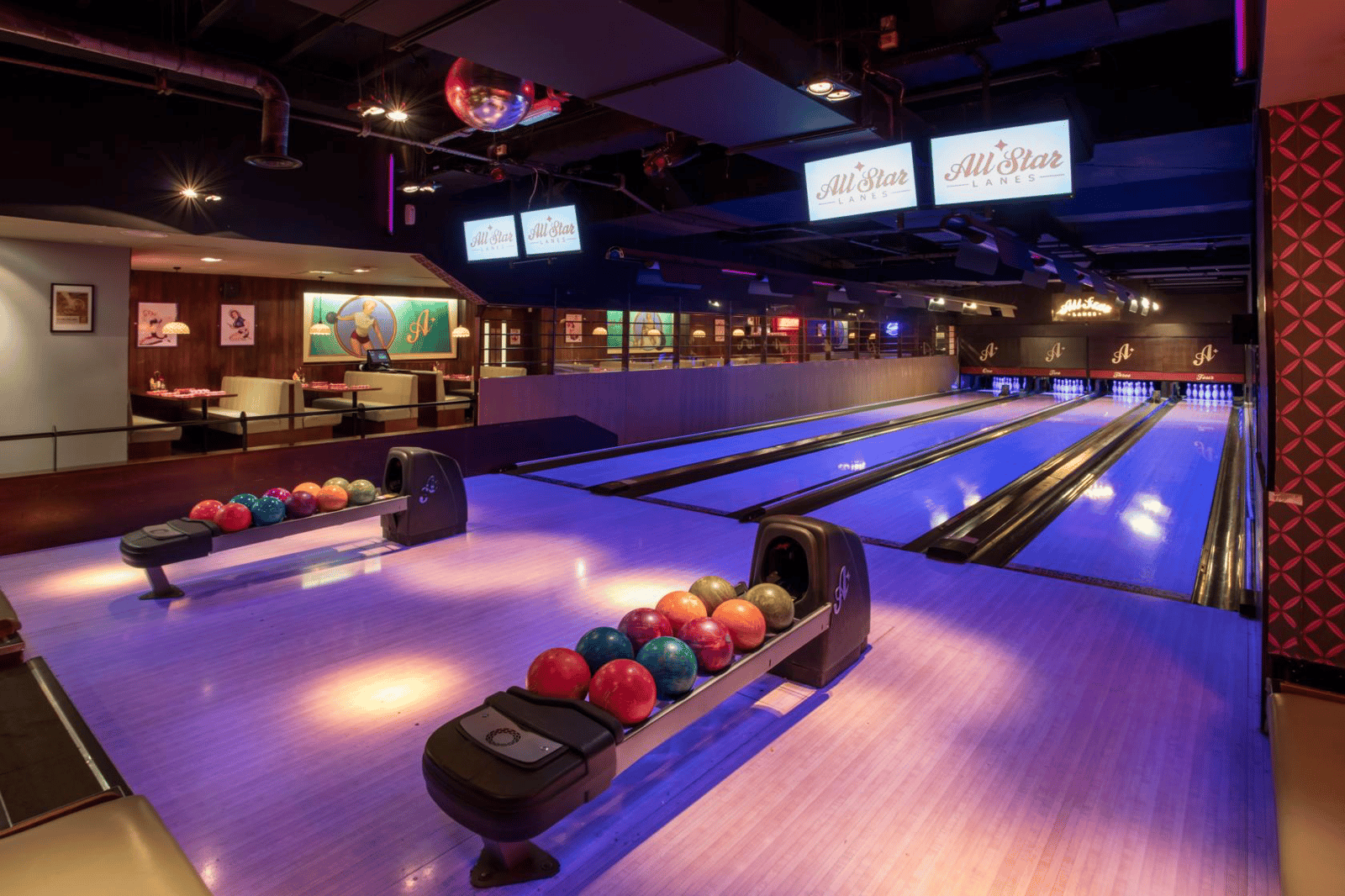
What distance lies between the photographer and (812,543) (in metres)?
2.88

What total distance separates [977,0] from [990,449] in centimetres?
607

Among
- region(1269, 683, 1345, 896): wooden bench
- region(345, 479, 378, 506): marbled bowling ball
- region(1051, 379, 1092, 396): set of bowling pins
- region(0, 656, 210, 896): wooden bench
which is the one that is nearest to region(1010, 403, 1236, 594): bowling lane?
region(1269, 683, 1345, 896): wooden bench

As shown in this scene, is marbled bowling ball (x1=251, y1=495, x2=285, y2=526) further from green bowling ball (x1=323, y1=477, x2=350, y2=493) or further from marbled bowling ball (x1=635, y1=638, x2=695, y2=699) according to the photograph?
marbled bowling ball (x1=635, y1=638, x2=695, y2=699)

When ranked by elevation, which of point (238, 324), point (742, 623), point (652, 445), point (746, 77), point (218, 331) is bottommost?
point (742, 623)

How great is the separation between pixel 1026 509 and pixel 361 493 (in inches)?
187

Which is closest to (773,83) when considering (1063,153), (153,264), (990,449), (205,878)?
(1063,153)

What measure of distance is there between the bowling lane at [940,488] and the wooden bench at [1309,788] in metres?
2.67

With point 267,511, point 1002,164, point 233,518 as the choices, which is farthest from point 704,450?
point 233,518

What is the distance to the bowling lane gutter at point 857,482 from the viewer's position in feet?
18.9

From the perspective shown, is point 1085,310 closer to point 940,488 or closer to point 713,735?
point 940,488

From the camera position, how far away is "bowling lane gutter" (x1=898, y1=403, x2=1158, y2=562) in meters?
4.81

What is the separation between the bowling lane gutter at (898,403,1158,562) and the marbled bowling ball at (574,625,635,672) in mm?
2897

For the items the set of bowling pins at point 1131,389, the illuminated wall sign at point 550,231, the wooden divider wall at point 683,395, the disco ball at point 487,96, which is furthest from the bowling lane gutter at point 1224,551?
the set of bowling pins at point 1131,389

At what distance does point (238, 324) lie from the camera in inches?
368
